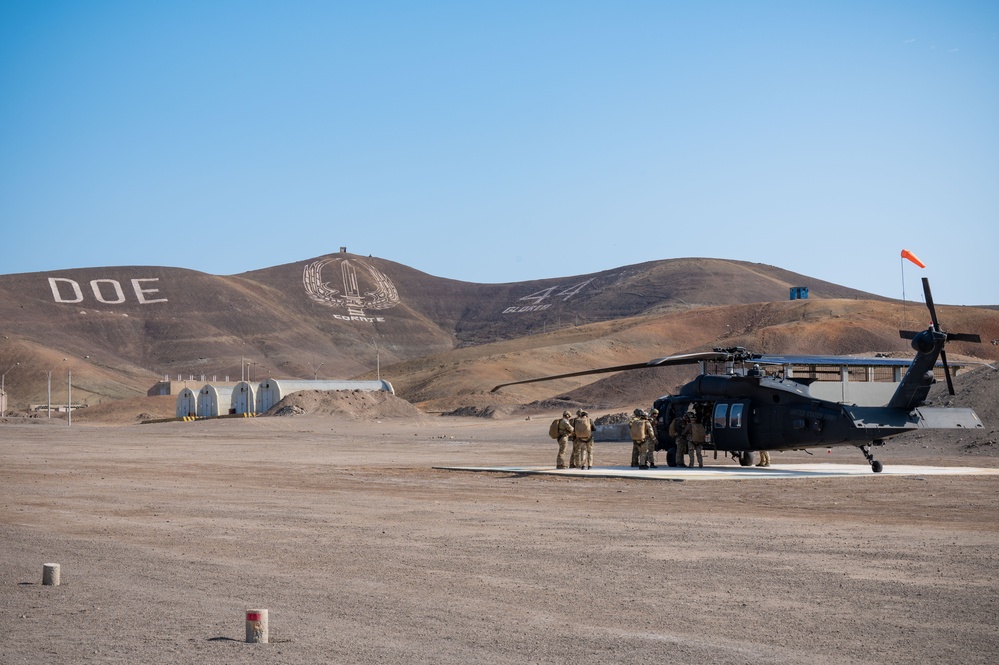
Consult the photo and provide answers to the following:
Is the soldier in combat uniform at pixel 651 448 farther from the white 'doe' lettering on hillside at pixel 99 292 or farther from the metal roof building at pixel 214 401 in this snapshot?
the white 'doe' lettering on hillside at pixel 99 292

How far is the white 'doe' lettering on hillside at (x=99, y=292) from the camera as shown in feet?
620

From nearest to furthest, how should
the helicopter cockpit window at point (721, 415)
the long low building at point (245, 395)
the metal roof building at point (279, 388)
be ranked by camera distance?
the helicopter cockpit window at point (721, 415) < the metal roof building at point (279, 388) < the long low building at point (245, 395)

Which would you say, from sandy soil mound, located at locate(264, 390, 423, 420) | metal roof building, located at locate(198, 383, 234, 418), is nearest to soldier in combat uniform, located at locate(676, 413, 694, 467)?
sandy soil mound, located at locate(264, 390, 423, 420)

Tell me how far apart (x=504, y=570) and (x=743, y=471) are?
1719 cm

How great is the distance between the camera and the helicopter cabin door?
27.2 metres

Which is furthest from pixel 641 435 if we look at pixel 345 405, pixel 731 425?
pixel 345 405

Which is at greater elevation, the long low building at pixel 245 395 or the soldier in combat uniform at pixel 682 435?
the long low building at pixel 245 395

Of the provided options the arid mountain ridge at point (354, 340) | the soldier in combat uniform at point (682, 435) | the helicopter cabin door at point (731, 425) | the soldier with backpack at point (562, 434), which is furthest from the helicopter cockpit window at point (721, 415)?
the arid mountain ridge at point (354, 340)

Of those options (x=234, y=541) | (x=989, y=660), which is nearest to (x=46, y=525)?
(x=234, y=541)

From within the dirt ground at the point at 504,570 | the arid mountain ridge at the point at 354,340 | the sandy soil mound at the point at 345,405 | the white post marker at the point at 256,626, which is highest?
the arid mountain ridge at the point at 354,340

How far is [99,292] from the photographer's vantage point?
19475 cm

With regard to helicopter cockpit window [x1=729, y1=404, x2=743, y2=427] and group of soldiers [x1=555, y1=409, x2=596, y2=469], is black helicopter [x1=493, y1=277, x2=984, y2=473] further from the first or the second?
group of soldiers [x1=555, y1=409, x2=596, y2=469]

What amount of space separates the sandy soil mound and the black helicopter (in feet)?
162

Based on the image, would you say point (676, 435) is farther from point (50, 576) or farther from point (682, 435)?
point (50, 576)
